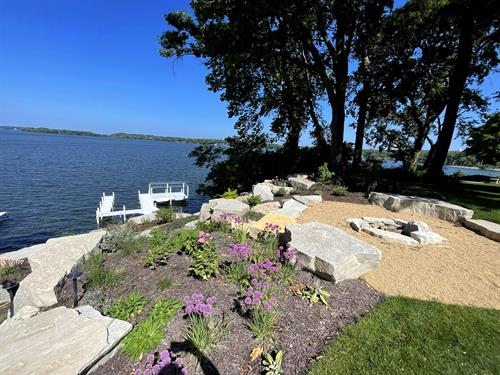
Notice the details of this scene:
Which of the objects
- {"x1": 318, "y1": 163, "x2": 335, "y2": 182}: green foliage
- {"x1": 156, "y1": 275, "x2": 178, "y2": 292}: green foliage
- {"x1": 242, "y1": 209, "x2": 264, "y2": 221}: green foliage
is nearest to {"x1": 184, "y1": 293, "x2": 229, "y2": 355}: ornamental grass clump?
{"x1": 156, "y1": 275, "x2": 178, "y2": 292}: green foliage

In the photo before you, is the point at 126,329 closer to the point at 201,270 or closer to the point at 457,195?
the point at 201,270

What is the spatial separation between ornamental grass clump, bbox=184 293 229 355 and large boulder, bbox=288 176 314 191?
6908mm

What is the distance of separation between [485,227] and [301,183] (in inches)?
195

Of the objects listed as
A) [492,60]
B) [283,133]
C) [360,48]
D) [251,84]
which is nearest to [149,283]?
[251,84]

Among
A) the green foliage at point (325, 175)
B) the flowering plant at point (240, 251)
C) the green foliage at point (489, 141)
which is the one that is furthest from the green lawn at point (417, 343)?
the green foliage at point (489, 141)

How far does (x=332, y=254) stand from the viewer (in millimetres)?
3680

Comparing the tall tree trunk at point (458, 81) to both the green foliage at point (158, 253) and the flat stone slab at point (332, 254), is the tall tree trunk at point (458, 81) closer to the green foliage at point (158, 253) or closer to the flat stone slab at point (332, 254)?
the flat stone slab at point (332, 254)

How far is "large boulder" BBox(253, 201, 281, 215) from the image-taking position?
6949 millimetres

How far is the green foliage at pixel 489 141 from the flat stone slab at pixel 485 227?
18.5 m

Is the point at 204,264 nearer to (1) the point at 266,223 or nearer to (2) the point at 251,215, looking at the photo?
(1) the point at 266,223

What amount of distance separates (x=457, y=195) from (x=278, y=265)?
7.93 m

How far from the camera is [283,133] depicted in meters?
13.7

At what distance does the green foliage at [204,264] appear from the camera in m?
3.43

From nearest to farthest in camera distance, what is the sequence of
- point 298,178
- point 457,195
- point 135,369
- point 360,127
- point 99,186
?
1. point 135,369
2. point 457,195
3. point 298,178
4. point 360,127
5. point 99,186
